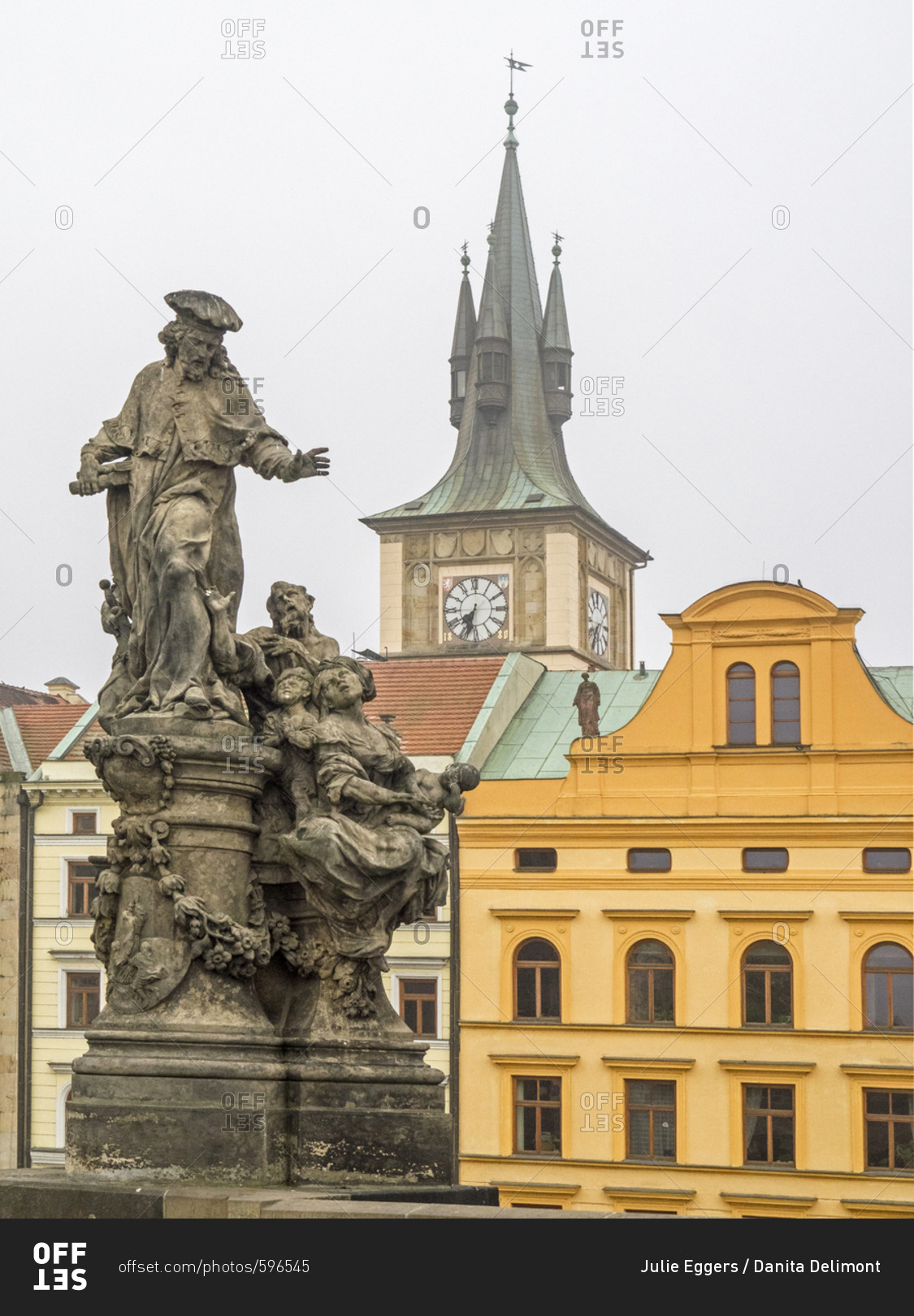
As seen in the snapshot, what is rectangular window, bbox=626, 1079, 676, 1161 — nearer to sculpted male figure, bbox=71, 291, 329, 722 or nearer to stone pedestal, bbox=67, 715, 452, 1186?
stone pedestal, bbox=67, 715, 452, 1186

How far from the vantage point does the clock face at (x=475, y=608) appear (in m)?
83.4

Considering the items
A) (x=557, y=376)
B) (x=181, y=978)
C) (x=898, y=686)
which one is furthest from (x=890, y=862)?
(x=557, y=376)

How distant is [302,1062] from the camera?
10.1m

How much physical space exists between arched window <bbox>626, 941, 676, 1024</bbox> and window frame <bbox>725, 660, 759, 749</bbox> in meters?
3.78

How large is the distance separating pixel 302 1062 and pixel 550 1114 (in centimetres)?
2669

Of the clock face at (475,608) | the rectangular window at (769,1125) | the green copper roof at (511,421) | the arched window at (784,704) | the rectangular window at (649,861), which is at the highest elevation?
the green copper roof at (511,421)

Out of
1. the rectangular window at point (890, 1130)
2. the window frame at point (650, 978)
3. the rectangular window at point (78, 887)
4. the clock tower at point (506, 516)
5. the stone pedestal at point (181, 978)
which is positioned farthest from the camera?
the clock tower at point (506, 516)

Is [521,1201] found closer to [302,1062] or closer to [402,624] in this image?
[302,1062]

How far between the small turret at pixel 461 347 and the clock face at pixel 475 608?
7.83 meters

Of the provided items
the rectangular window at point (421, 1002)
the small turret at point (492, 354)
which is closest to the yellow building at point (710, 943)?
the rectangular window at point (421, 1002)

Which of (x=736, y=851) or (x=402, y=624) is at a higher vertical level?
(x=402, y=624)

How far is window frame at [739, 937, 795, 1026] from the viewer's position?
116 feet

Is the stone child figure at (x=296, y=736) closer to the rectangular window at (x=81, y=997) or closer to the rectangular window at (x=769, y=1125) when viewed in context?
the rectangular window at (x=769, y=1125)
